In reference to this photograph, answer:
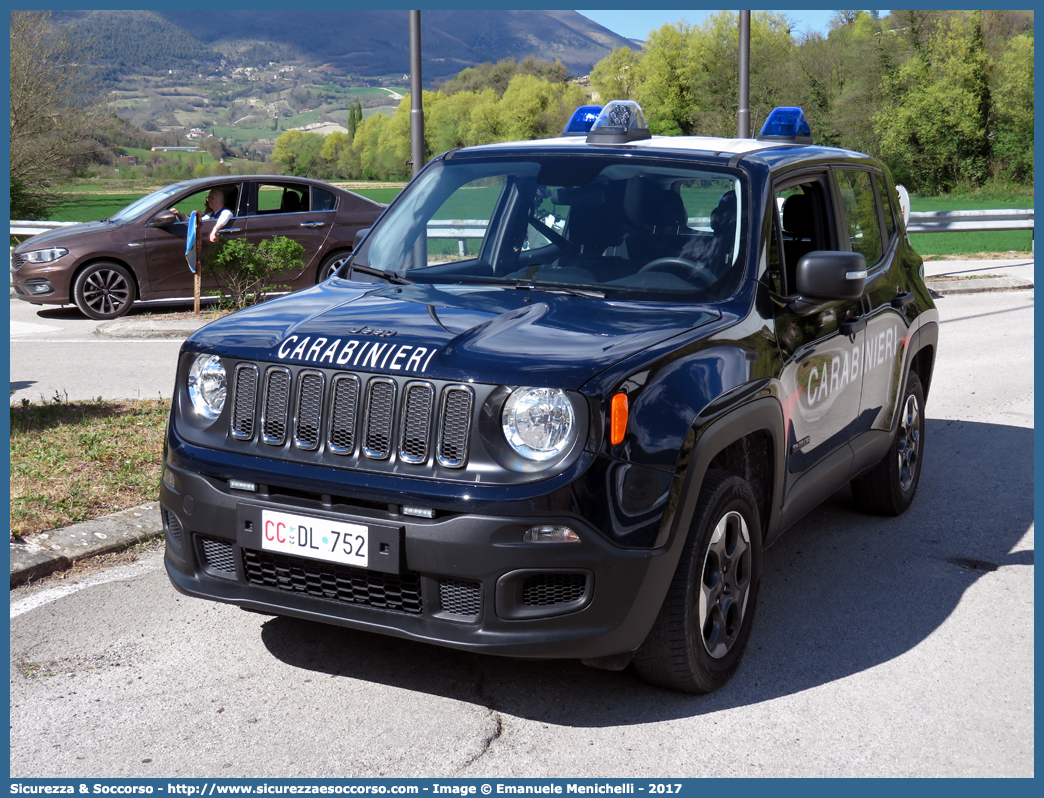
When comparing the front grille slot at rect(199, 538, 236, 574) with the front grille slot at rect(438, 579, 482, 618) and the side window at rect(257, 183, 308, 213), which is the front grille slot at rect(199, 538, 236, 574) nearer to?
Result: the front grille slot at rect(438, 579, 482, 618)

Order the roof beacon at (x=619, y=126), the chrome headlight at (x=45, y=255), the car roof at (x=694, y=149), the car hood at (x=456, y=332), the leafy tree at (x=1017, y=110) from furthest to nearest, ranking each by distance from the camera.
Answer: the leafy tree at (x=1017, y=110) → the chrome headlight at (x=45, y=255) → the roof beacon at (x=619, y=126) → the car roof at (x=694, y=149) → the car hood at (x=456, y=332)

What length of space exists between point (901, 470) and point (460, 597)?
11.2ft

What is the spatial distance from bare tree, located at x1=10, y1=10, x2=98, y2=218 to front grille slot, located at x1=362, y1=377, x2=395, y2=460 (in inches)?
999

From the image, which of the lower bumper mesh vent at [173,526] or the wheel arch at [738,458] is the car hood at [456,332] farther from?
the lower bumper mesh vent at [173,526]

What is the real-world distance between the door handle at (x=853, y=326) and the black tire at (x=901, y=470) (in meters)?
0.89

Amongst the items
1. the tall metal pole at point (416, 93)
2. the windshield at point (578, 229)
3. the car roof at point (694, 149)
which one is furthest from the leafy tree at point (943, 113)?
the windshield at point (578, 229)

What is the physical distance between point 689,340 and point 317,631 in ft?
6.13

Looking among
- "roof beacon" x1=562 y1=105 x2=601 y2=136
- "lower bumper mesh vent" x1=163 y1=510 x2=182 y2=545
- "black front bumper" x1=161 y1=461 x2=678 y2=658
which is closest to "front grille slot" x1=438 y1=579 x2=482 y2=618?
"black front bumper" x1=161 y1=461 x2=678 y2=658

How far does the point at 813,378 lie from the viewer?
4.37 m

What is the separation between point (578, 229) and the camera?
14.4 ft

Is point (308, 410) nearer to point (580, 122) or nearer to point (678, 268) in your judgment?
point (678, 268)

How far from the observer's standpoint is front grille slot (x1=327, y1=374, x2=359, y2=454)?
331 centimetres

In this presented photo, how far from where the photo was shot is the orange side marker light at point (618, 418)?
10.3 ft
